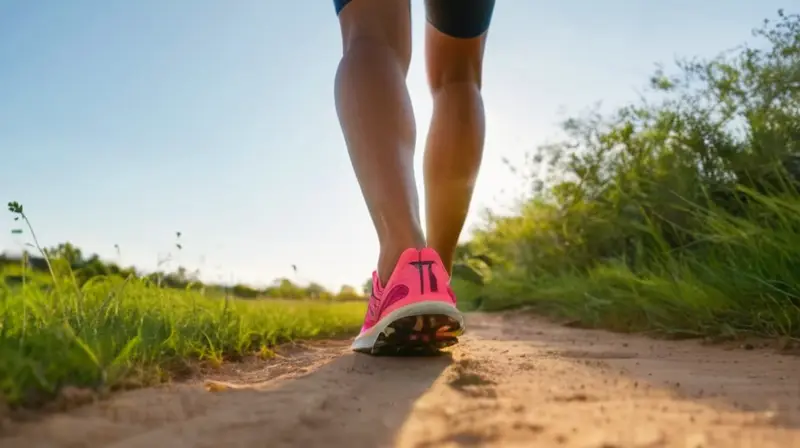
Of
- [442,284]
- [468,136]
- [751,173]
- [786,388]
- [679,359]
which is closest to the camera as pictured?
[786,388]

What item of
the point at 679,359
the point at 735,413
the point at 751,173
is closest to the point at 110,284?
the point at 679,359

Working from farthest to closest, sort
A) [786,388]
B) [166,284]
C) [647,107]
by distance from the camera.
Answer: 1. [647,107]
2. [166,284]
3. [786,388]

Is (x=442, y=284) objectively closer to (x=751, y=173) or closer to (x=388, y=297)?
(x=388, y=297)

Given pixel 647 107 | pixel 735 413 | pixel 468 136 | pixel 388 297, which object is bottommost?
pixel 735 413

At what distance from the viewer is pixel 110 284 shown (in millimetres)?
2100

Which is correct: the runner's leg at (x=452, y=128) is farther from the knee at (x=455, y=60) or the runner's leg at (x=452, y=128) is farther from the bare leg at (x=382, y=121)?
the bare leg at (x=382, y=121)

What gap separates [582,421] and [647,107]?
4431 millimetres

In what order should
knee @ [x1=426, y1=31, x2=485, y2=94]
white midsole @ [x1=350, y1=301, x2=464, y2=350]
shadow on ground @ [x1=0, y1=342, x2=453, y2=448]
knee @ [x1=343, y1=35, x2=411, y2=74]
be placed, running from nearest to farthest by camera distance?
shadow on ground @ [x1=0, y1=342, x2=453, y2=448] < white midsole @ [x1=350, y1=301, x2=464, y2=350] < knee @ [x1=343, y1=35, x2=411, y2=74] < knee @ [x1=426, y1=31, x2=485, y2=94]

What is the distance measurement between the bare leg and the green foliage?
1178 millimetres

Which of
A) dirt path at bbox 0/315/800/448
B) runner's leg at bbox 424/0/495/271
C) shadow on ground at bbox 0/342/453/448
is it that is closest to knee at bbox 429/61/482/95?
runner's leg at bbox 424/0/495/271

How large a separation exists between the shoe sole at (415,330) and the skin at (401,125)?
4.8 inches

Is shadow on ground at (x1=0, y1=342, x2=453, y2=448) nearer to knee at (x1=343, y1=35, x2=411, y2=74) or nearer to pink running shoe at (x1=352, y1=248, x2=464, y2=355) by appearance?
pink running shoe at (x1=352, y1=248, x2=464, y2=355)

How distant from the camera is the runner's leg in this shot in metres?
1.89

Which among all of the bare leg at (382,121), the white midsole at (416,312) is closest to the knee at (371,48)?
the bare leg at (382,121)
